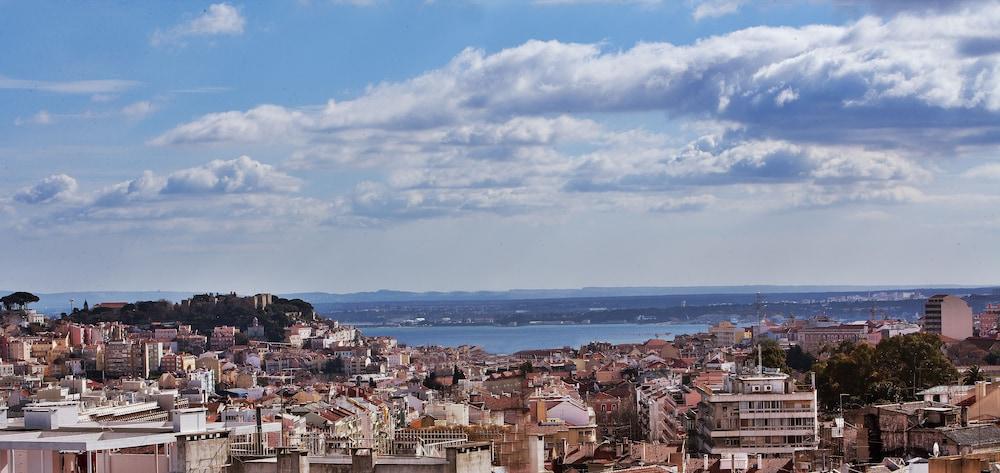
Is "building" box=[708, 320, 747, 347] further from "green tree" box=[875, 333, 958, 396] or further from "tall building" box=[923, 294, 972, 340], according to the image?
"green tree" box=[875, 333, 958, 396]

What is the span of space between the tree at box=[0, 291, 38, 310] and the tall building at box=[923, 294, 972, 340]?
63765 mm

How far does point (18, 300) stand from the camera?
124 meters

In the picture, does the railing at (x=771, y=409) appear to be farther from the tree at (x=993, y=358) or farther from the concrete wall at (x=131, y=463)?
the tree at (x=993, y=358)

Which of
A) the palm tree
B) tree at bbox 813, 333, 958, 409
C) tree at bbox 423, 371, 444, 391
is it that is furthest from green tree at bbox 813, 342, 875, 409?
tree at bbox 423, 371, 444, 391

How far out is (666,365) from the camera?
78.3 meters

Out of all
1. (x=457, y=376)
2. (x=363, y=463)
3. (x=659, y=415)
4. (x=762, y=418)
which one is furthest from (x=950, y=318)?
(x=363, y=463)

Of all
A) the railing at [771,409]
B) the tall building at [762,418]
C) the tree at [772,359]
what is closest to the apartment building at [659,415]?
the tall building at [762,418]

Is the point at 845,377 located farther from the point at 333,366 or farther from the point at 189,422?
the point at 333,366

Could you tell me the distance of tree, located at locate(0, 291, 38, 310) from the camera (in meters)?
124

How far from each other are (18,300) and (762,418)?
3859 inches

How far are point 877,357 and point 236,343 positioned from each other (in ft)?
288

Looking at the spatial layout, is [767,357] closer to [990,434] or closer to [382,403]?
[382,403]

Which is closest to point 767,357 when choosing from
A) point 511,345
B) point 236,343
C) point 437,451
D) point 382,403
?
point 382,403

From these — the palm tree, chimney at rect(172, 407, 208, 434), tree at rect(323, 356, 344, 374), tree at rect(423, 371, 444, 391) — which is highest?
chimney at rect(172, 407, 208, 434)
